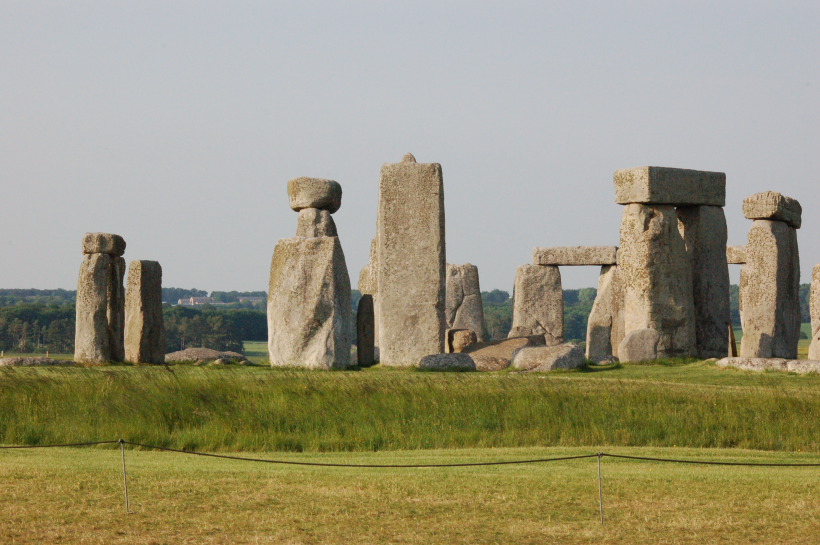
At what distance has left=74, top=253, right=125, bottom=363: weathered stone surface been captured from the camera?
58.2 ft

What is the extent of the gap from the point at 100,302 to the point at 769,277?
37.0 ft

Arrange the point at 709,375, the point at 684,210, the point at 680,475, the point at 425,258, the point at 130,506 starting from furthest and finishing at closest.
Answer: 1. the point at 684,210
2. the point at 425,258
3. the point at 709,375
4. the point at 680,475
5. the point at 130,506

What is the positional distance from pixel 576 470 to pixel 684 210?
37.9 ft

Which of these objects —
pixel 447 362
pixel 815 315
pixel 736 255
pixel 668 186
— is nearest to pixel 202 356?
pixel 447 362

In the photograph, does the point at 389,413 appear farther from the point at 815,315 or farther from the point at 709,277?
the point at 815,315

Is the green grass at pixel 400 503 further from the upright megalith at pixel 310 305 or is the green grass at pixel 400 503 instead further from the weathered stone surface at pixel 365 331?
the weathered stone surface at pixel 365 331

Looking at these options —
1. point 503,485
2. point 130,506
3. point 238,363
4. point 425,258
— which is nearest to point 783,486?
point 503,485

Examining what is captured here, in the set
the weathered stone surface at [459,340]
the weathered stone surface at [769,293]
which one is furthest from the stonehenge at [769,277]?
the weathered stone surface at [459,340]

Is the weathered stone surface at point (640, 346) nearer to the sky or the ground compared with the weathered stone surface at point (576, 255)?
nearer to the ground

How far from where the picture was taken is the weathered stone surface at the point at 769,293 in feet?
60.5

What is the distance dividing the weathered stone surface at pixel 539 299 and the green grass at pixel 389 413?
45.9 ft

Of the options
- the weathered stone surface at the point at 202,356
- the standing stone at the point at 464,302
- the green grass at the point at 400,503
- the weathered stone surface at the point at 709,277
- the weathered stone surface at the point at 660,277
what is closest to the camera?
the green grass at the point at 400,503

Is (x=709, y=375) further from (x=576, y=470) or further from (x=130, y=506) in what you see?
(x=130, y=506)

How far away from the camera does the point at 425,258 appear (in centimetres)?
1741
